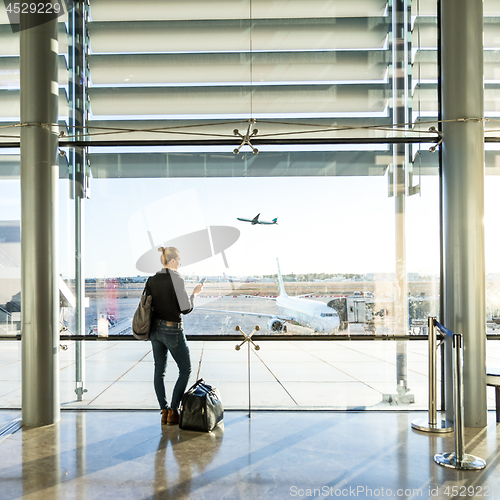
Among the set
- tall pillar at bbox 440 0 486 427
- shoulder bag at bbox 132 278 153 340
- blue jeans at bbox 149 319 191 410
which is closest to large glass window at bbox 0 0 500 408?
tall pillar at bbox 440 0 486 427

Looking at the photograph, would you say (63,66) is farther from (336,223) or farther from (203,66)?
(336,223)

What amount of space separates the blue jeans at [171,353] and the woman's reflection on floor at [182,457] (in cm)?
34

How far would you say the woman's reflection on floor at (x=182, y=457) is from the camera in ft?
Answer: 11.4

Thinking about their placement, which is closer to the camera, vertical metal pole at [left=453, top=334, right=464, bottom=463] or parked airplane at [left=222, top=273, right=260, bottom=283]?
vertical metal pole at [left=453, top=334, right=464, bottom=463]

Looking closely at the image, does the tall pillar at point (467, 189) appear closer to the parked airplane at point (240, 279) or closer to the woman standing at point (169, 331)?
the parked airplane at point (240, 279)

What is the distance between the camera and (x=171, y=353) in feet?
16.3

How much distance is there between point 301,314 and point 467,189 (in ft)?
7.53

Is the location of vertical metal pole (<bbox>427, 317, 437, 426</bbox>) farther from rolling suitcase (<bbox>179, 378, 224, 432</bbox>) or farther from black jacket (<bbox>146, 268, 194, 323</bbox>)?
black jacket (<bbox>146, 268, 194, 323</bbox>)

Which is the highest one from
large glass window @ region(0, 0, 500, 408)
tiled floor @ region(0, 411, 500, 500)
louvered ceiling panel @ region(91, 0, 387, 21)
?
louvered ceiling panel @ region(91, 0, 387, 21)

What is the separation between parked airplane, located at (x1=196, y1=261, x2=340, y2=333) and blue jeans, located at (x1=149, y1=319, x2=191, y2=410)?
32.0 inches

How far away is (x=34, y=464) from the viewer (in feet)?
12.9

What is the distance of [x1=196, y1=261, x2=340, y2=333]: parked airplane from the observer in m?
5.62

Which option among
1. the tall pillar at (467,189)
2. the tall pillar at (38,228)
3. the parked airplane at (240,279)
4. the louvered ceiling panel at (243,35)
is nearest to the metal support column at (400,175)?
the louvered ceiling panel at (243,35)

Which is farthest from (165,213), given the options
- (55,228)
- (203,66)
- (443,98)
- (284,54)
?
(443,98)
